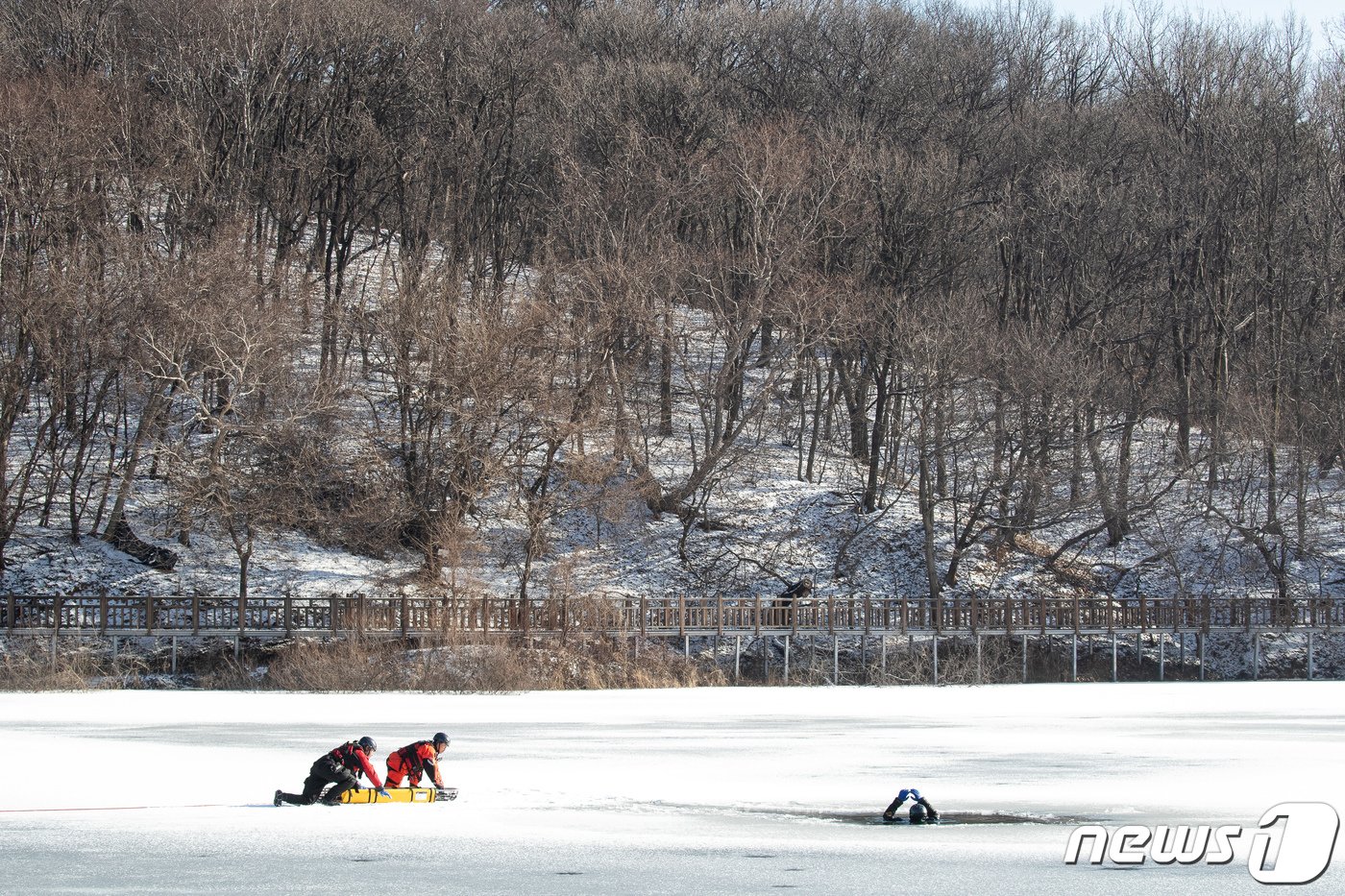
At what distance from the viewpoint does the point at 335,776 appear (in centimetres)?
1441

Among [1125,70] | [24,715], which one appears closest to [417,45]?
[1125,70]

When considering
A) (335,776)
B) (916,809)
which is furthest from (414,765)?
(916,809)

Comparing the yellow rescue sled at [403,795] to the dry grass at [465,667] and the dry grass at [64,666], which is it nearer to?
the dry grass at [465,667]

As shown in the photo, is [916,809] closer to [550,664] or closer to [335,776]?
[335,776]

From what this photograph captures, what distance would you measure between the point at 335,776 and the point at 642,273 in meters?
36.6

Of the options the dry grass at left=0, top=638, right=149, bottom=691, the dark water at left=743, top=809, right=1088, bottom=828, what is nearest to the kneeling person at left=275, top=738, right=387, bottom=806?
the dark water at left=743, top=809, right=1088, bottom=828

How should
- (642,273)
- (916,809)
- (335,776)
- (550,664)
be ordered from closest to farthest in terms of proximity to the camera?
(916,809), (335,776), (550,664), (642,273)

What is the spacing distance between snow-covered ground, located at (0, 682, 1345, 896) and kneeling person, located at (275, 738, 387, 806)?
0.29 metres

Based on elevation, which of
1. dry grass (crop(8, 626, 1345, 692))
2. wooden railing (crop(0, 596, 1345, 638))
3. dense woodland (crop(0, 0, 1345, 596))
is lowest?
dry grass (crop(8, 626, 1345, 692))

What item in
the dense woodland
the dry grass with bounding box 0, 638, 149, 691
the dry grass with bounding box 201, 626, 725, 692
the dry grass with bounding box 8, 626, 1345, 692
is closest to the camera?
the dry grass with bounding box 0, 638, 149, 691

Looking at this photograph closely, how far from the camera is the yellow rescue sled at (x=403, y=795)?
14547 mm

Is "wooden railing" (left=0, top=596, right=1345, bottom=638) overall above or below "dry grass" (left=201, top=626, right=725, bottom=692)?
above

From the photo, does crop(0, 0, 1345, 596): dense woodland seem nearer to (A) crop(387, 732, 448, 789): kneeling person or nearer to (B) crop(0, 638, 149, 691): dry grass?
(B) crop(0, 638, 149, 691): dry grass

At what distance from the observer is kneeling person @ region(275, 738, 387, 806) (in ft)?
46.8
